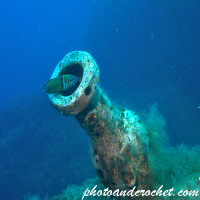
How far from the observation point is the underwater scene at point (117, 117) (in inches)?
121

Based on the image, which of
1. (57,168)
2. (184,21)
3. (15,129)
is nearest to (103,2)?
(184,21)

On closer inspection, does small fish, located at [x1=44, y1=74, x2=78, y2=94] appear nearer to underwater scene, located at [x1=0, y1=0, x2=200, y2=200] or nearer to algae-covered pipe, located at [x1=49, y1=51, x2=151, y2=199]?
underwater scene, located at [x1=0, y1=0, x2=200, y2=200]

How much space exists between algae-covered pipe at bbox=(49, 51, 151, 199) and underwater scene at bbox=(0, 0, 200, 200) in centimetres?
2

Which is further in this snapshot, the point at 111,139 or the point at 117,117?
the point at 117,117

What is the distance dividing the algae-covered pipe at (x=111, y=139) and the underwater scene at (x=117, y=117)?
22 millimetres

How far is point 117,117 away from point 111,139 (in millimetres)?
564

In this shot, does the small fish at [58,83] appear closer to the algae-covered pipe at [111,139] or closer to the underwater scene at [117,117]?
the underwater scene at [117,117]

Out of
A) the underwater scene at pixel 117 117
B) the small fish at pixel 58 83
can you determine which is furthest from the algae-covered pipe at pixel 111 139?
the small fish at pixel 58 83

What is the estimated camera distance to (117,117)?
355 centimetres

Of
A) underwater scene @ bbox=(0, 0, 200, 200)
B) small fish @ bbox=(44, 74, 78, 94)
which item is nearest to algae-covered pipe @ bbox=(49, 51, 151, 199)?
underwater scene @ bbox=(0, 0, 200, 200)

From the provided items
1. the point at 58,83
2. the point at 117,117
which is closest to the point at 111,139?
the point at 117,117

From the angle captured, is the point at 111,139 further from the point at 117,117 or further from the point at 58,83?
the point at 58,83

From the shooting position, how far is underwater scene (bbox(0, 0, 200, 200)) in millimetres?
3074

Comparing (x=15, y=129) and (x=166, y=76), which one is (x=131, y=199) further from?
(x=166, y=76)
